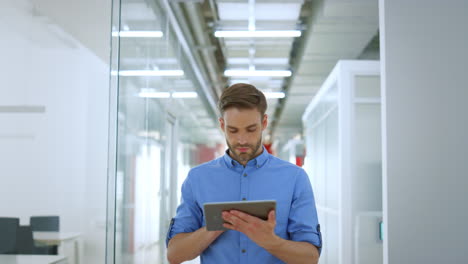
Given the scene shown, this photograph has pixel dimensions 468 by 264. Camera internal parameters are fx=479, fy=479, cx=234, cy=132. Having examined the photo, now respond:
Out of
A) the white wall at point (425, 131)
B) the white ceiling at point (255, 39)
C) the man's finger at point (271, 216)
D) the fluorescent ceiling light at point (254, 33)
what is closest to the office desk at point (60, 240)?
the white ceiling at point (255, 39)

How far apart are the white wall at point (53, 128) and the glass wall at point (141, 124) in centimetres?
18

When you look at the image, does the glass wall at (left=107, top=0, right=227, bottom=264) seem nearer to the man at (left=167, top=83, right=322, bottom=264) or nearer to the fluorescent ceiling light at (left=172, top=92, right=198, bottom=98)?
the fluorescent ceiling light at (left=172, top=92, right=198, bottom=98)

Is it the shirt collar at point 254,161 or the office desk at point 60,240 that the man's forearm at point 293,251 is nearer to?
the shirt collar at point 254,161

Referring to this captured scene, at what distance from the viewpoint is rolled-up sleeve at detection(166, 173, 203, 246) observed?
179 cm

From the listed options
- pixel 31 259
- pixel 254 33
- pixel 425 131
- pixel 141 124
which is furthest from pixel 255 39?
pixel 31 259

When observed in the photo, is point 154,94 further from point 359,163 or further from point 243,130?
point 243,130

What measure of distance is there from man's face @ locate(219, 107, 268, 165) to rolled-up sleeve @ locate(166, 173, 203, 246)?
0.22 m

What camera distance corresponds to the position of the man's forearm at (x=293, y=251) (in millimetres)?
1600

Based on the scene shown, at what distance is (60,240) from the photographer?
260 cm

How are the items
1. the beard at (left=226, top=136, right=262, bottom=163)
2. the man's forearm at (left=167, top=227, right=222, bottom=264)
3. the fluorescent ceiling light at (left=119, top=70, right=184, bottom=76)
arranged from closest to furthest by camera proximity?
the man's forearm at (left=167, top=227, right=222, bottom=264), the beard at (left=226, top=136, right=262, bottom=163), the fluorescent ceiling light at (left=119, top=70, right=184, bottom=76)

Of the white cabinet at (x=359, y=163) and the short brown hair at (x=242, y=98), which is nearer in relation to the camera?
the short brown hair at (x=242, y=98)

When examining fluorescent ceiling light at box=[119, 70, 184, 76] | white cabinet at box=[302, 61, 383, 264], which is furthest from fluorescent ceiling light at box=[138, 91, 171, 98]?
white cabinet at box=[302, 61, 383, 264]

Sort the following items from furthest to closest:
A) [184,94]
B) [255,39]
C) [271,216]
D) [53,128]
→ [184,94] → [255,39] → [53,128] → [271,216]

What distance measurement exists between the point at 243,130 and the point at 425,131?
1589mm
